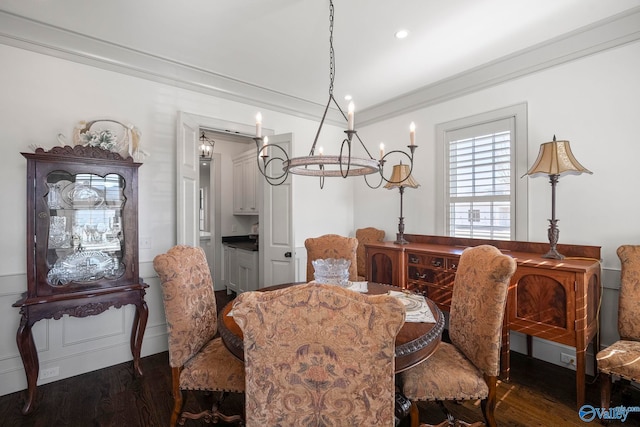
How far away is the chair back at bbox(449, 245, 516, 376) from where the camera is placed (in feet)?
5.08

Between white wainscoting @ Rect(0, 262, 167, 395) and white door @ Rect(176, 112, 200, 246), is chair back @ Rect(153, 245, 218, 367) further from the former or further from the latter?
white wainscoting @ Rect(0, 262, 167, 395)

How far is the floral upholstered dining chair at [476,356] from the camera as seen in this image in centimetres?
154

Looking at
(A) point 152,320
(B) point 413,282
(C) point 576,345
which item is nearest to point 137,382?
(A) point 152,320

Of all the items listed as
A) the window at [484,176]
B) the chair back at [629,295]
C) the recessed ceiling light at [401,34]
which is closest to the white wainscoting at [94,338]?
the chair back at [629,295]

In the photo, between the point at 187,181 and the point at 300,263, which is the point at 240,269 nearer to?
the point at 300,263

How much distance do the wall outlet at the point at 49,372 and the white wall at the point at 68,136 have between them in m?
0.03

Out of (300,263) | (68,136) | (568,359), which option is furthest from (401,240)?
(68,136)

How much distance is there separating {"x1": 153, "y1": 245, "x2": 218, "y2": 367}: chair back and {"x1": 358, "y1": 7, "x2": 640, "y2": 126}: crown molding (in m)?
3.06

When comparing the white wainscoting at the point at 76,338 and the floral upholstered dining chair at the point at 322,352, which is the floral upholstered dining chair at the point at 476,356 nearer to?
the floral upholstered dining chair at the point at 322,352

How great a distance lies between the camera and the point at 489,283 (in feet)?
5.21

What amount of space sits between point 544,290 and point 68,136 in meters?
3.95

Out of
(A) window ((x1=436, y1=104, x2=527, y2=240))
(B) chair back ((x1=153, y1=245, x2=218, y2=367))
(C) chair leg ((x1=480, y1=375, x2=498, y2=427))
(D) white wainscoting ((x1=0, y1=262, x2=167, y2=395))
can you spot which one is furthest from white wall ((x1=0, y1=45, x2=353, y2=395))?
(C) chair leg ((x1=480, y1=375, x2=498, y2=427))

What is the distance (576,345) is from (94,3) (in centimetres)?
406

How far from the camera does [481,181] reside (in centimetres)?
312
